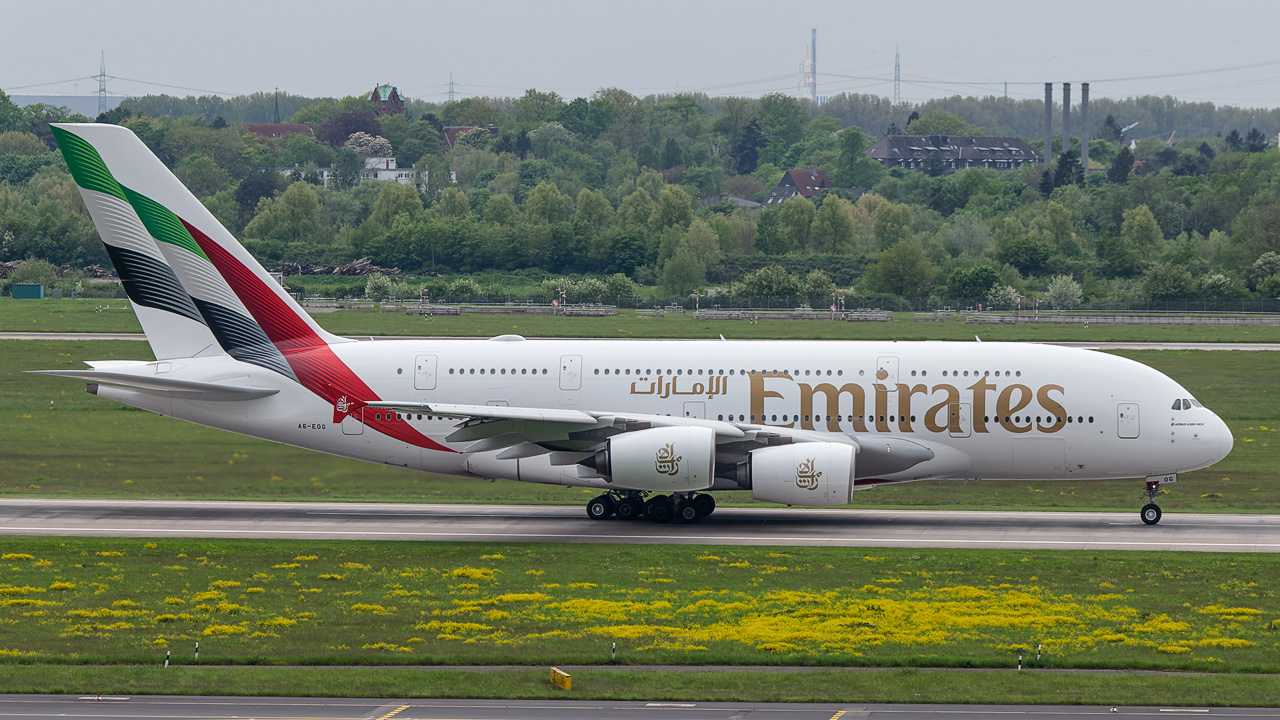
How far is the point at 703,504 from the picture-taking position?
129ft

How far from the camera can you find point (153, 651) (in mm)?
24953

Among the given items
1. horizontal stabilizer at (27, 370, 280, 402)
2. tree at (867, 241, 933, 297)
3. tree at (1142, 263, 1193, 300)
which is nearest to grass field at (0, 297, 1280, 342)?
tree at (1142, 263, 1193, 300)

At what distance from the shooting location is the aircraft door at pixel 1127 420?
38094mm

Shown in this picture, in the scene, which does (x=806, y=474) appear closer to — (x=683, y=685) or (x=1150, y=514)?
(x=1150, y=514)

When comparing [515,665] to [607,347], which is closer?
[515,665]

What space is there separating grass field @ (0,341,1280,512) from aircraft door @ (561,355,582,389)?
4.61 meters

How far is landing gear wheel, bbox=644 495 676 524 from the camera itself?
3900cm

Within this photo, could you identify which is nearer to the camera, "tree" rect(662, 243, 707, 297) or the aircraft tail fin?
the aircraft tail fin

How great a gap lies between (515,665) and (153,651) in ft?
21.0

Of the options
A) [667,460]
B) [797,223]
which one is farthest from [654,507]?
[797,223]

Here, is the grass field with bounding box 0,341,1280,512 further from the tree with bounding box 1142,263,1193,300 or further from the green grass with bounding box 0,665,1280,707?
the tree with bounding box 1142,263,1193,300

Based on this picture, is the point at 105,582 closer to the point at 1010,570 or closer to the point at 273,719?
the point at 273,719

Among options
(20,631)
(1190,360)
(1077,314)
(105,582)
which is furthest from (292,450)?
(1077,314)

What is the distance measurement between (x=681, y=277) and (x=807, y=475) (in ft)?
366
